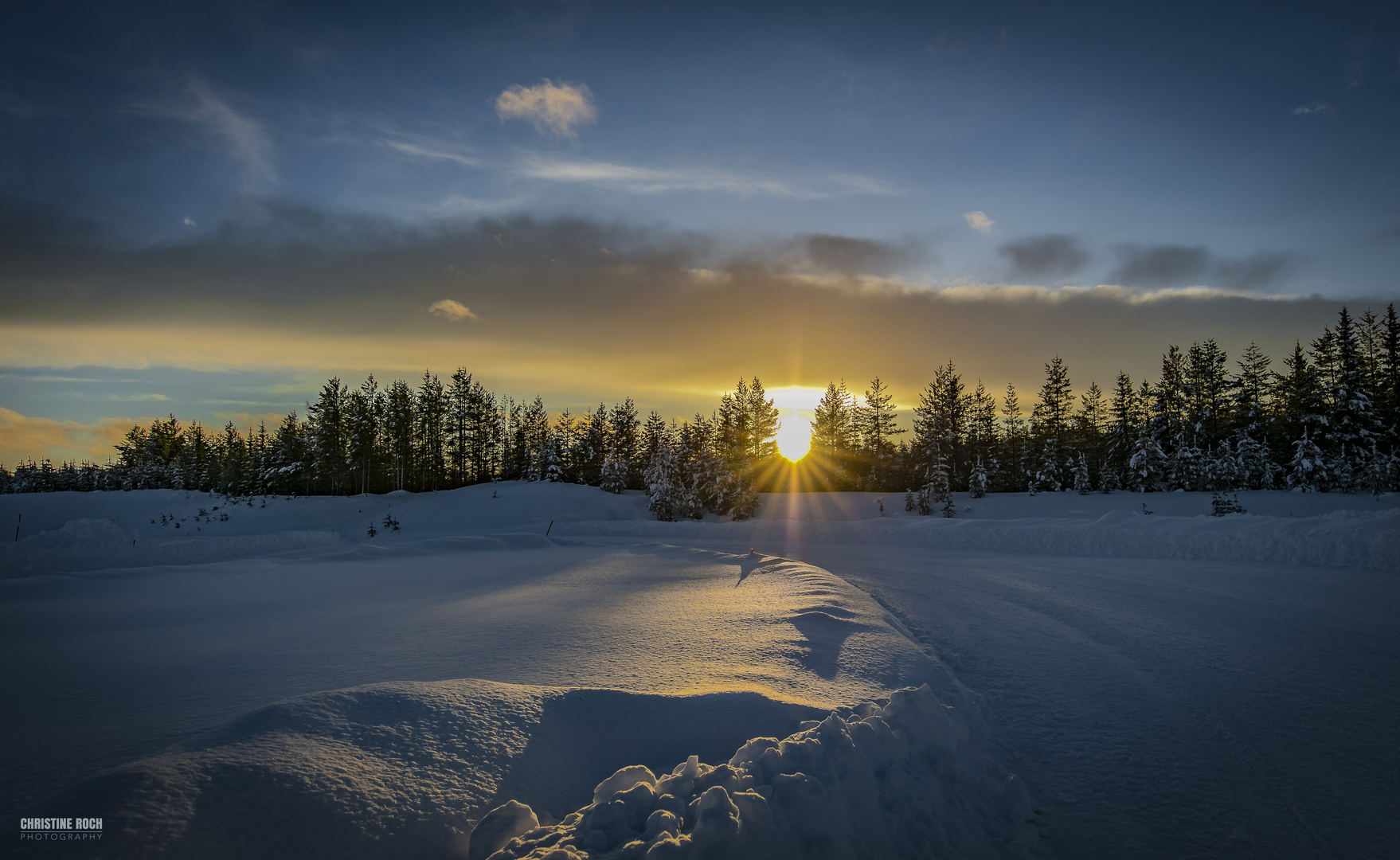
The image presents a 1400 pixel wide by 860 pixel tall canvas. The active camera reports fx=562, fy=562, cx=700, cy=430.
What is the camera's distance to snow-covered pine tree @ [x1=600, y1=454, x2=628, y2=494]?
4378 cm

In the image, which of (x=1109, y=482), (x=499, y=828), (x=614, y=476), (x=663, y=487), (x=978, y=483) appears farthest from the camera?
(x=614, y=476)

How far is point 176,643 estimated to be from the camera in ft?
21.0

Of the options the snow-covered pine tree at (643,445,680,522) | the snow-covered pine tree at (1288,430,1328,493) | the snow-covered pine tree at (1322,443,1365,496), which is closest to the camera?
the snow-covered pine tree at (1322,443,1365,496)

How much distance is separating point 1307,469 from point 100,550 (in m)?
49.1

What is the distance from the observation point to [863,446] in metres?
A: 54.8

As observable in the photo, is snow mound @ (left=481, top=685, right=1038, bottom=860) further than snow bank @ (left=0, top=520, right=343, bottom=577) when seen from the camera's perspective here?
No

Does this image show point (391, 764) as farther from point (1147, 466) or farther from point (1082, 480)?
point (1147, 466)

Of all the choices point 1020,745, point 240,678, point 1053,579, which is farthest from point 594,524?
point 1020,745

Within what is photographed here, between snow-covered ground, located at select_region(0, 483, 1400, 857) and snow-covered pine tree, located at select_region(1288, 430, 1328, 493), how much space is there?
24088 millimetres

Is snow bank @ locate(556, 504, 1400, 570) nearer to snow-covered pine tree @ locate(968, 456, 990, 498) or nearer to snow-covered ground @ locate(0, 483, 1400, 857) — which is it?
snow-covered ground @ locate(0, 483, 1400, 857)

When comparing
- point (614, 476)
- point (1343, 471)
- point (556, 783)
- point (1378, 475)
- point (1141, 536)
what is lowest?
point (1141, 536)

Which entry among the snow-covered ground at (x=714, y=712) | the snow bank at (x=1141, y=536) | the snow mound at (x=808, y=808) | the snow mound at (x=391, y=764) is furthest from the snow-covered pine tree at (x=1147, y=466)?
the snow mound at (x=391, y=764)

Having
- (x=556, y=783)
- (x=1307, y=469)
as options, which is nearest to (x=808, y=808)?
(x=556, y=783)

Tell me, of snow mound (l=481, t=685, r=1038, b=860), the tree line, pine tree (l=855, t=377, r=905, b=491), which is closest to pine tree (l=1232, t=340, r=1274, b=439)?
the tree line
